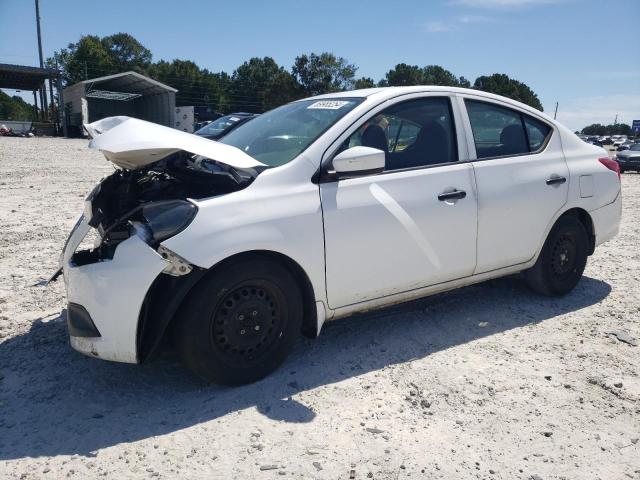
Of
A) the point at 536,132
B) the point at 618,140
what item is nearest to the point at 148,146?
the point at 536,132

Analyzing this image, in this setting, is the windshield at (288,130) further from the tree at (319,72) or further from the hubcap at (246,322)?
the tree at (319,72)

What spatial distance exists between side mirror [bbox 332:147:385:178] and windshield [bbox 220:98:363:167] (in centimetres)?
30

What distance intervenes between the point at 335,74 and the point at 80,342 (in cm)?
6304

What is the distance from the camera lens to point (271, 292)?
3.06 meters

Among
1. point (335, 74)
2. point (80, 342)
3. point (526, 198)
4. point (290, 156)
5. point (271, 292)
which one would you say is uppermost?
point (335, 74)

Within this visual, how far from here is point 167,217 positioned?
9.21 ft

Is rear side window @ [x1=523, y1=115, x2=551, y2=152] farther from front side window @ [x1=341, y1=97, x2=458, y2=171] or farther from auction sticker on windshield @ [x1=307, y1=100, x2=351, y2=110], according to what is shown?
auction sticker on windshield @ [x1=307, y1=100, x2=351, y2=110]

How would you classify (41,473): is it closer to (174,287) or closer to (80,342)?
(80,342)

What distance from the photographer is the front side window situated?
141 inches

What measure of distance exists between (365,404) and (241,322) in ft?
2.78

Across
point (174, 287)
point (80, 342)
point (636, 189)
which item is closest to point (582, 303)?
point (174, 287)

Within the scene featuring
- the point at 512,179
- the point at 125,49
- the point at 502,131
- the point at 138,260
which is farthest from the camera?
the point at 125,49

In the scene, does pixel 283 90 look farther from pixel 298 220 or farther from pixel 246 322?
pixel 246 322

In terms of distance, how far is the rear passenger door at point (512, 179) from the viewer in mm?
3938
